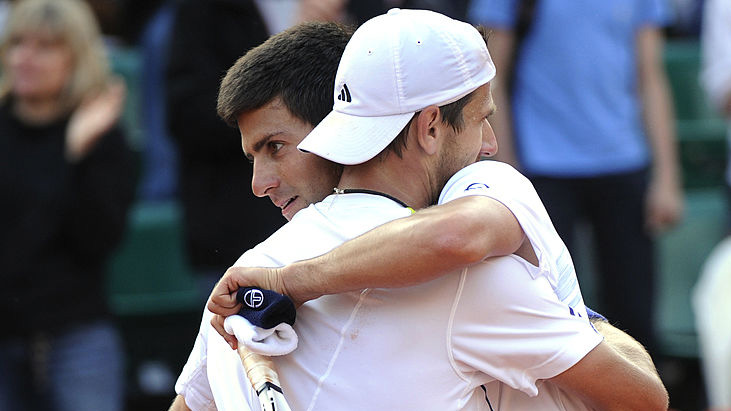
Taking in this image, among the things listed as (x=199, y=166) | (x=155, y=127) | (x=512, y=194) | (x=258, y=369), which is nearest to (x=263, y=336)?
(x=258, y=369)

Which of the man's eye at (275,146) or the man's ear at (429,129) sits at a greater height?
the man's ear at (429,129)

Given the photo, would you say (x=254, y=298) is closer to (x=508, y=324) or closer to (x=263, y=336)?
(x=263, y=336)

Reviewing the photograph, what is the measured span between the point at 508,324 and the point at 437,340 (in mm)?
115

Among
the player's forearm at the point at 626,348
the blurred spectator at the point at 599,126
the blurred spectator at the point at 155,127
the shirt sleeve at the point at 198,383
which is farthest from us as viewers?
the blurred spectator at the point at 155,127

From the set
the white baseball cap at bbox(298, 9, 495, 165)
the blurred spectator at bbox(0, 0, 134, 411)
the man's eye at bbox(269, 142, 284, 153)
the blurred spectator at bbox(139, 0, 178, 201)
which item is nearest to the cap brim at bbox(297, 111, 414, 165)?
the white baseball cap at bbox(298, 9, 495, 165)

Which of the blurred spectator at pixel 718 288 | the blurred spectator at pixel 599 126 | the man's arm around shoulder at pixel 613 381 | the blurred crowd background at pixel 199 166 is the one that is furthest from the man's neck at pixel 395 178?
the blurred spectator at pixel 718 288

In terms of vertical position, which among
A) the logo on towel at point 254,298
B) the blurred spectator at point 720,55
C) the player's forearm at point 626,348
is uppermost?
the logo on towel at point 254,298

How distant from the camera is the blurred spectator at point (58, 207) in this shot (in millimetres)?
4879

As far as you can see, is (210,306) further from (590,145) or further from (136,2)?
(136,2)

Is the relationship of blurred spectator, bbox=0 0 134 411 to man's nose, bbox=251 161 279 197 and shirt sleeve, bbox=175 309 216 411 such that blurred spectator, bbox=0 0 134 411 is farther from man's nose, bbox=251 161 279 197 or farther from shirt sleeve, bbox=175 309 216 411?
man's nose, bbox=251 161 279 197

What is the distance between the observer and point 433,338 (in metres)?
1.99

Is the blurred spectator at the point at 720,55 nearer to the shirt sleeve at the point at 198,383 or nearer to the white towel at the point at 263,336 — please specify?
the shirt sleeve at the point at 198,383

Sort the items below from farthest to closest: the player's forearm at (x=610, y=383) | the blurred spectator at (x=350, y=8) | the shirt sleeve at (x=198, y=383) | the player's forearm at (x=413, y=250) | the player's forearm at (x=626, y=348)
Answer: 1. the blurred spectator at (x=350, y=8)
2. the shirt sleeve at (x=198, y=383)
3. the player's forearm at (x=626, y=348)
4. the player's forearm at (x=610, y=383)
5. the player's forearm at (x=413, y=250)

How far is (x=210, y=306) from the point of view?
82.4 inches
